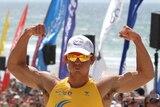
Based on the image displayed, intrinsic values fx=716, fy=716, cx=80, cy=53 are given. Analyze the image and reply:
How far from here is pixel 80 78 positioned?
4.84 metres

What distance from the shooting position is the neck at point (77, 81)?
191 inches

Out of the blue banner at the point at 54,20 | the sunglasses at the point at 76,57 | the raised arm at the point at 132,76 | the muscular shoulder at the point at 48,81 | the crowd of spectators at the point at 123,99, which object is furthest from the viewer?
the blue banner at the point at 54,20

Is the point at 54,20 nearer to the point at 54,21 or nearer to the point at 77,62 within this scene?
the point at 54,21

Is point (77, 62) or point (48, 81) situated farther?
point (48, 81)

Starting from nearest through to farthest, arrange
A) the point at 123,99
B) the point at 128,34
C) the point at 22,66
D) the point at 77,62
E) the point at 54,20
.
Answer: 1. the point at 77,62
2. the point at 128,34
3. the point at 22,66
4. the point at 123,99
5. the point at 54,20

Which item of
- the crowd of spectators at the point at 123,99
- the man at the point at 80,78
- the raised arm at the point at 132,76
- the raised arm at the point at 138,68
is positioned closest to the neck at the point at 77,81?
the man at the point at 80,78

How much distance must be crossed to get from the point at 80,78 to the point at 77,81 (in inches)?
1.2

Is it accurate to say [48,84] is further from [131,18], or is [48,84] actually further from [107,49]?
[107,49]

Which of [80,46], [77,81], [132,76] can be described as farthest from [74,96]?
[132,76]

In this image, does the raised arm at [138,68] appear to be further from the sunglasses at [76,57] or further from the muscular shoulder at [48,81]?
the muscular shoulder at [48,81]

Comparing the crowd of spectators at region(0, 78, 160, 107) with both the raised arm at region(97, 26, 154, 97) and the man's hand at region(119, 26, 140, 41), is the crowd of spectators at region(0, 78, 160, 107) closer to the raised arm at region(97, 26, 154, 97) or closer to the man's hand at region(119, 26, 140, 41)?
the raised arm at region(97, 26, 154, 97)

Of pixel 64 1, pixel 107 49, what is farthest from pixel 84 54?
pixel 107 49

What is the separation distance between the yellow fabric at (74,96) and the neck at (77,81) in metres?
0.03

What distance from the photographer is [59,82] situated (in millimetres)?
4938
